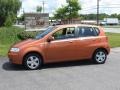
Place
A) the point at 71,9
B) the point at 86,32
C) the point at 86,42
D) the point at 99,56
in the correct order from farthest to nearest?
the point at 71,9
the point at 99,56
the point at 86,32
the point at 86,42

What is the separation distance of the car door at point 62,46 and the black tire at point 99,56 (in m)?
0.98

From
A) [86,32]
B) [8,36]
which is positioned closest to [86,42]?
[86,32]

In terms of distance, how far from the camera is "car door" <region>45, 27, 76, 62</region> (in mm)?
11766

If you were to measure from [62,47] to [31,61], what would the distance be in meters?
1.22

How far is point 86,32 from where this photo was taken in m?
12.6

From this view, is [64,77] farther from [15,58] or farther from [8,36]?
[8,36]

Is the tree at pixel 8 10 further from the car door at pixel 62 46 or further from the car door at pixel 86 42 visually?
the car door at pixel 62 46

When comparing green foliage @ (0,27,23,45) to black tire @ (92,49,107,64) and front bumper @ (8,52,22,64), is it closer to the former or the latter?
black tire @ (92,49,107,64)

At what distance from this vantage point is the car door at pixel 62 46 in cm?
1177

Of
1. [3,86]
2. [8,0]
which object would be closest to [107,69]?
[3,86]

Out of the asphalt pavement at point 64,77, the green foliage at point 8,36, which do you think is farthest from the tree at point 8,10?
the asphalt pavement at point 64,77

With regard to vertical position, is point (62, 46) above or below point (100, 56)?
above

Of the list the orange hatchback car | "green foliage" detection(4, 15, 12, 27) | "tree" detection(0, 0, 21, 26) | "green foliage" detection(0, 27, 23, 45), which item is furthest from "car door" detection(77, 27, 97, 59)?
"tree" detection(0, 0, 21, 26)

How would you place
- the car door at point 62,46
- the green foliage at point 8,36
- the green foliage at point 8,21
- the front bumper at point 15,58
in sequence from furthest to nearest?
the green foliage at point 8,21, the green foliage at point 8,36, the car door at point 62,46, the front bumper at point 15,58
